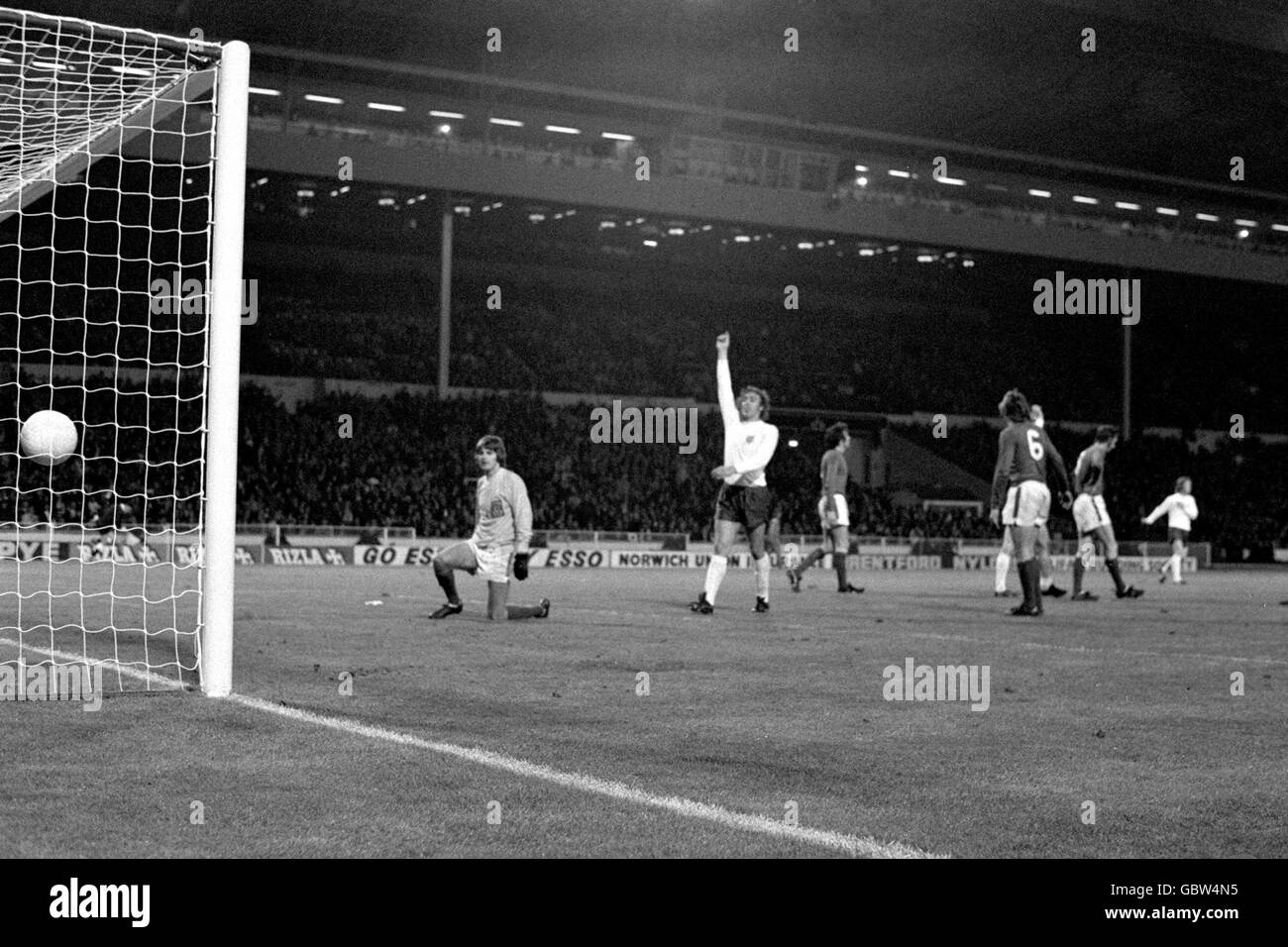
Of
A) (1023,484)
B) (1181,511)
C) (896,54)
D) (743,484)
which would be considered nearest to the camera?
(743,484)

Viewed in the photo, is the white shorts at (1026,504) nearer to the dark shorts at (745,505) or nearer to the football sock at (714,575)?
the dark shorts at (745,505)

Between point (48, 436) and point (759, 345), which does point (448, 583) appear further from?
point (759, 345)

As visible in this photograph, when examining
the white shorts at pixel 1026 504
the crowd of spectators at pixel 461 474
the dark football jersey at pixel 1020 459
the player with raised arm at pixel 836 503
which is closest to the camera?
the white shorts at pixel 1026 504

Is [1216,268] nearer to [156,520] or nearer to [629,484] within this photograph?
[629,484]

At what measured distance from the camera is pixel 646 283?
173ft

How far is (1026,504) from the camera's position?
49.8 feet

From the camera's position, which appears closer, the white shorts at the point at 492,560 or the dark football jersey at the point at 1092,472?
the white shorts at the point at 492,560

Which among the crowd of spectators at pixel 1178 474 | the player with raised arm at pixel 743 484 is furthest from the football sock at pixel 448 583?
the crowd of spectators at pixel 1178 474

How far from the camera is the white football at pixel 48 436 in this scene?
10242 mm

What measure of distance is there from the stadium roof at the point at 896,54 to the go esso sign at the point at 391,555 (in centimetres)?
1322

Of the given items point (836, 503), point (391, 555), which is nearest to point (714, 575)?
point (836, 503)

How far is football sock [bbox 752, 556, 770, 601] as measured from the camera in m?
14.8

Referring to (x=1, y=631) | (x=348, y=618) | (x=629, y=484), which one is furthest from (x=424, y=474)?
(x=1, y=631)

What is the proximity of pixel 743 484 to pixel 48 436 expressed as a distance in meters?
6.59
